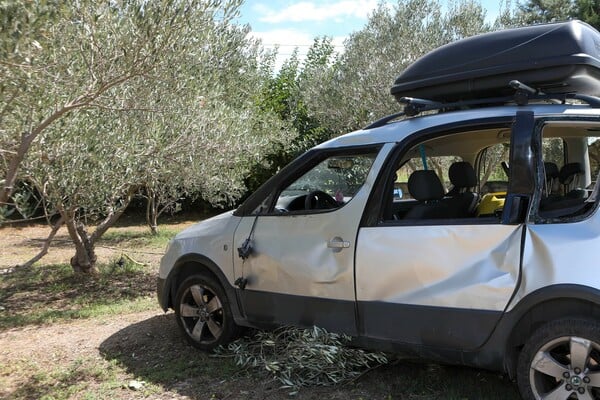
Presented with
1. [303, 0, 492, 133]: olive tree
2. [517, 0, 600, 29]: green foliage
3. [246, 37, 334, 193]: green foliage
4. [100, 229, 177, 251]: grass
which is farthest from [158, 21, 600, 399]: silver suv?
[517, 0, 600, 29]: green foliage

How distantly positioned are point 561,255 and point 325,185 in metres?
2.13

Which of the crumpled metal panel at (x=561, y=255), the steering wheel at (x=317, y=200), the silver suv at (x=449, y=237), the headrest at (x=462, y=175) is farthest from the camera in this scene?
the headrest at (x=462, y=175)

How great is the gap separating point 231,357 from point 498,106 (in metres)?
2.99

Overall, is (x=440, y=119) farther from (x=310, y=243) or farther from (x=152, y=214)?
(x=152, y=214)

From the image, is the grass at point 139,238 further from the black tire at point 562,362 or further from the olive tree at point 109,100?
the black tire at point 562,362

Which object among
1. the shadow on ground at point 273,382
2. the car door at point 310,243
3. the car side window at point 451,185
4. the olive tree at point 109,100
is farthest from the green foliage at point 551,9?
the shadow on ground at point 273,382

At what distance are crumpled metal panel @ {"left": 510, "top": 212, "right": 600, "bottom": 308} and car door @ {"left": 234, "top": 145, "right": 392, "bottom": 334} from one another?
1.19 meters

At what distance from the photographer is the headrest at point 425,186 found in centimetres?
404

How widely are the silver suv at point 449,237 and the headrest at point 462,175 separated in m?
0.01

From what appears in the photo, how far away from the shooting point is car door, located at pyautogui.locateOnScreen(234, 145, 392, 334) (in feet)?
13.0

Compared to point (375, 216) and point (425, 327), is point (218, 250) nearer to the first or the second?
point (375, 216)

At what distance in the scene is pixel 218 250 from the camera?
473 centimetres

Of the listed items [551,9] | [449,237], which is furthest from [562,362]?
[551,9]

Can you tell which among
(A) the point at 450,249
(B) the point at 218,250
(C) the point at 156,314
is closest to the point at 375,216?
(A) the point at 450,249
